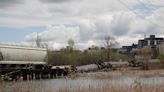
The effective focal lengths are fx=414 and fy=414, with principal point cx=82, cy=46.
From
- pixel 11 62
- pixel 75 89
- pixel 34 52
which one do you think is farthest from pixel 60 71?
pixel 75 89

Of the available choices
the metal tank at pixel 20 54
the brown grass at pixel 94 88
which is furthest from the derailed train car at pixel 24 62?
the brown grass at pixel 94 88

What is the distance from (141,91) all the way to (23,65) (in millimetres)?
47457

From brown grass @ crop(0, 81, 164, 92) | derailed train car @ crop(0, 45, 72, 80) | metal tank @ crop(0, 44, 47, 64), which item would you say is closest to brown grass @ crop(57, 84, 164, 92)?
brown grass @ crop(0, 81, 164, 92)

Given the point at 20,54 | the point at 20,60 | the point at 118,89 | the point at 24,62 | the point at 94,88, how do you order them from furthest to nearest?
the point at 24,62
the point at 20,60
the point at 20,54
the point at 94,88
the point at 118,89

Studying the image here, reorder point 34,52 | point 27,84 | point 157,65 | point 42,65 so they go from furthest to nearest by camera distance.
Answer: point 157,65 → point 42,65 → point 34,52 → point 27,84

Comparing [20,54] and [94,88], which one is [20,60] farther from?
[94,88]

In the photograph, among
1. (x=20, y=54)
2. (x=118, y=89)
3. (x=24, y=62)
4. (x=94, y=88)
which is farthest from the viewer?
(x=24, y=62)

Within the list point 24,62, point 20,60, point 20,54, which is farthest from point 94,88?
point 24,62

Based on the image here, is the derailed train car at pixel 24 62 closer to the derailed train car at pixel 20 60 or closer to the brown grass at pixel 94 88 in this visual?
the derailed train car at pixel 20 60

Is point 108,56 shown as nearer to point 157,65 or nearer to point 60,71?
point 157,65

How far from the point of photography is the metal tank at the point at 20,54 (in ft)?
203

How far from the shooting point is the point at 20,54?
64.4 m

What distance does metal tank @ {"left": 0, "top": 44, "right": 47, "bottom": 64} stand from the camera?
61.8 metres

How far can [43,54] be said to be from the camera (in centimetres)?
7325
